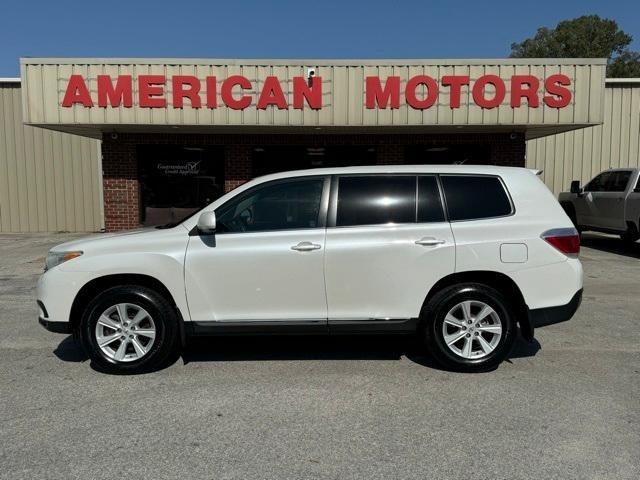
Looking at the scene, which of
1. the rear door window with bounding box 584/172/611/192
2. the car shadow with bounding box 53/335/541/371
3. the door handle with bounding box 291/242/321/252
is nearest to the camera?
the door handle with bounding box 291/242/321/252

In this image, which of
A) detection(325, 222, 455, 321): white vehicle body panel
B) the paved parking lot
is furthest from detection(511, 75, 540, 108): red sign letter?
detection(325, 222, 455, 321): white vehicle body panel

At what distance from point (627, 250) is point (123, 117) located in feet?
38.3

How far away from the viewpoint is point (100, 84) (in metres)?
11.0

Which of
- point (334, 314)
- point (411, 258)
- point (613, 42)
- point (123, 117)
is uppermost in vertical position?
point (613, 42)

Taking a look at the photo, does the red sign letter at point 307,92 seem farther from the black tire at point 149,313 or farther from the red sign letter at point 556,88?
the black tire at point 149,313

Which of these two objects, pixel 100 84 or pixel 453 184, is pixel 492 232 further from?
pixel 100 84

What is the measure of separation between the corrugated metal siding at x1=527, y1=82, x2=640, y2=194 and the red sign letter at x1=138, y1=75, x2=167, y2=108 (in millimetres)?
11032

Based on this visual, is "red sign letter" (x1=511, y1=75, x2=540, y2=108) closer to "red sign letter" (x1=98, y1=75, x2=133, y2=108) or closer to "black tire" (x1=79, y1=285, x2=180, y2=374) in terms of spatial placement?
"red sign letter" (x1=98, y1=75, x2=133, y2=108)

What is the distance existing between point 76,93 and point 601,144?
48.1 ft

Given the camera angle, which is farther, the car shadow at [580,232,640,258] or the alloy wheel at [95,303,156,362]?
the car shadow at [580,232,640,258]

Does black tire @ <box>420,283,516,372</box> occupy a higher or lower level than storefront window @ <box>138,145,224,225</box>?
lower

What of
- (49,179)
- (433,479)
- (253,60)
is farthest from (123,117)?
(433,479)

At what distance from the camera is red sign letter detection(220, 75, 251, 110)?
11039 millimetres

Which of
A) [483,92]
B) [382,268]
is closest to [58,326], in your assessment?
[382,268]
